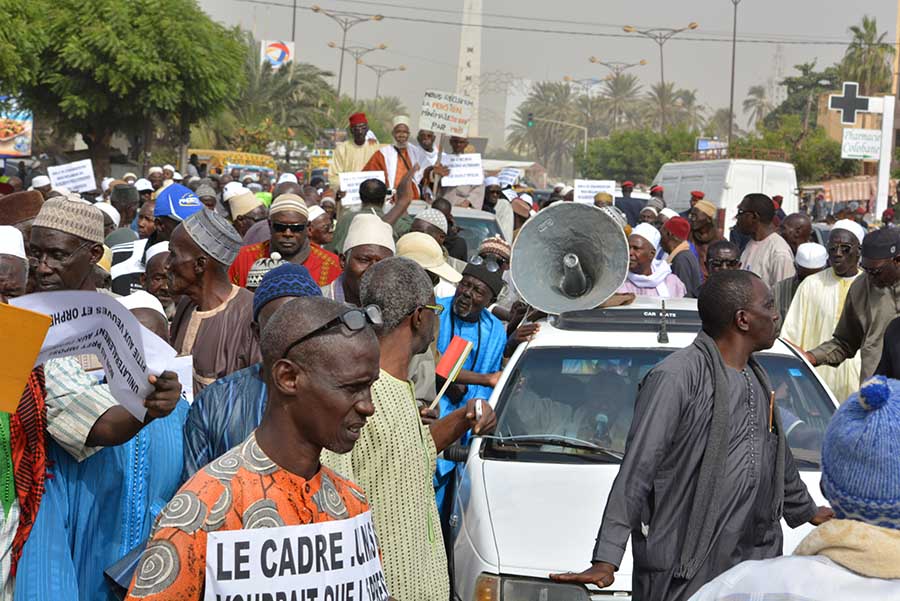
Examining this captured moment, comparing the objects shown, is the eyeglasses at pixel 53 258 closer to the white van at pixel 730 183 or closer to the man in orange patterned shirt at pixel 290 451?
the man in orange patterned shirt at pixel 290 451

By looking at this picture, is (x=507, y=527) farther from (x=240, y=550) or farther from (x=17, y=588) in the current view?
(x=240, y=550)

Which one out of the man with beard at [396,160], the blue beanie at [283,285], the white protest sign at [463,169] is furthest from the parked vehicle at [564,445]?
the white protest sign at [463,169]

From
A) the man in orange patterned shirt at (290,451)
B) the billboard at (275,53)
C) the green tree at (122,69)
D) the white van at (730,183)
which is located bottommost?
the man in orange patterned shirt at (290,451)

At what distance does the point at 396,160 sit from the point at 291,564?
406 inches

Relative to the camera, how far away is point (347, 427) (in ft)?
9.09

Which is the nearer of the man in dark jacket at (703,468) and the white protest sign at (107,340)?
the white protest sign at (107,340)

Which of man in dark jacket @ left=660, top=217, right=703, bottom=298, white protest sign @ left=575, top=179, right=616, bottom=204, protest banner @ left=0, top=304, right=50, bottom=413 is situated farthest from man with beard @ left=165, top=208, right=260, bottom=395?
white protest sign @ left=575, top=179, right=616, bottom=204

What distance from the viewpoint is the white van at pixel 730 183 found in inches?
935

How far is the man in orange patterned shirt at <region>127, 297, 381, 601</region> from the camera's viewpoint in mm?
2529

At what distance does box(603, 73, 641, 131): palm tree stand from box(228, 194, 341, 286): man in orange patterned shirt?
112 metres

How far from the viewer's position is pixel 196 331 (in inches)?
213

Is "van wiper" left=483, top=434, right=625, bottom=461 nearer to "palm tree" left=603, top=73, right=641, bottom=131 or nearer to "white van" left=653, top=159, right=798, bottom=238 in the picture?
"white van" left=653, top=159, right=798, bottom=238

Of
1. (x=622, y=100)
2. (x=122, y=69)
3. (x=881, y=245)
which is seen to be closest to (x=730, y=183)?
(x=122, y=69)

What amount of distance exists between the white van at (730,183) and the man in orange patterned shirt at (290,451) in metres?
20.9
